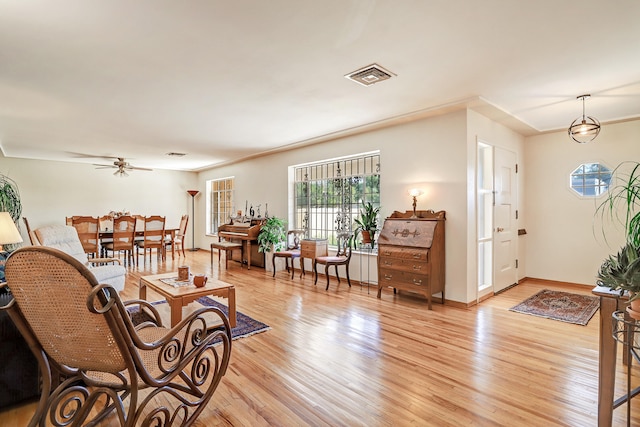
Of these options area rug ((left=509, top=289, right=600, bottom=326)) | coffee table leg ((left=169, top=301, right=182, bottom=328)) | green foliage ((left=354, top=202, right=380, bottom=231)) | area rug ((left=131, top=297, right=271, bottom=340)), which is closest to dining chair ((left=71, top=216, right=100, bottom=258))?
area rug ((left=131, top=297, right=271, bottom=340))

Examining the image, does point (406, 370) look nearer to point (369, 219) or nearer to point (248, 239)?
point (369, 219)

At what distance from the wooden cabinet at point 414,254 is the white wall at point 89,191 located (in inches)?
298

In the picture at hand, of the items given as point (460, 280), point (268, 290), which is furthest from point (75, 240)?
point (460, 280)

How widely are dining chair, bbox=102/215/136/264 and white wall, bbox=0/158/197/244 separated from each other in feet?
7.73

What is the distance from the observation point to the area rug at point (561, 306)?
3.63m

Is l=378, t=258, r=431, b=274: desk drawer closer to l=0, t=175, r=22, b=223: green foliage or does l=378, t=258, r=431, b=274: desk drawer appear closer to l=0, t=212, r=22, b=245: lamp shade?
l=0, t=212, r=22, b=245: lamp shade

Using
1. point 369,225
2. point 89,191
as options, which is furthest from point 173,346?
point 89,191

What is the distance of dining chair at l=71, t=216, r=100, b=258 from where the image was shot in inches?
249

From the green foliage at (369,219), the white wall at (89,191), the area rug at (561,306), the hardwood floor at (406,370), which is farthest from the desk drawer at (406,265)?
the white wall at (89,191)

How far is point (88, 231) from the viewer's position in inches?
253

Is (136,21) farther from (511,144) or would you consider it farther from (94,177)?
(94,177)

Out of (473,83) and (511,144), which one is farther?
(511,144)

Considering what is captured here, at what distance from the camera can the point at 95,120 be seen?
4.59 meters

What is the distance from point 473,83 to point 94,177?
923 cm
